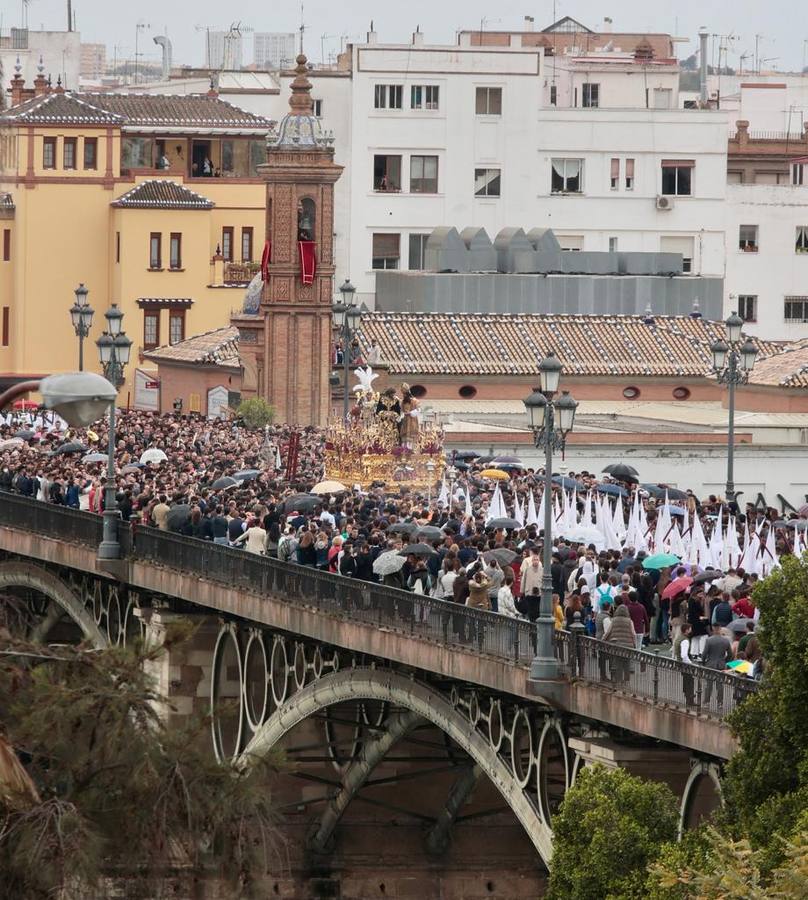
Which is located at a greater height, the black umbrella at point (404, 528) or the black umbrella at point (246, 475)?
the black umbrella at point (246, 475)

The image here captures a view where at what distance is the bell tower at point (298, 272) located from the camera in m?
87.2

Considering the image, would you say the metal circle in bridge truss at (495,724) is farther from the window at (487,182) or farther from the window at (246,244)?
the window at (246,244)

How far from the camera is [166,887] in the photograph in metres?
28.5

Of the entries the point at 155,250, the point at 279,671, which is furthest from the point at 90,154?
the point at 279,671

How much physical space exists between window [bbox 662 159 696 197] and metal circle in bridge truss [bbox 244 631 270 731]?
6932 cm

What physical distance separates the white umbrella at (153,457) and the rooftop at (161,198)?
53.4 m

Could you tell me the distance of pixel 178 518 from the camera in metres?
52.0

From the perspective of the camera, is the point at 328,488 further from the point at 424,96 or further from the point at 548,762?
the point at 424,96

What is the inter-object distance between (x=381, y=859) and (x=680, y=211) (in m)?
67.7

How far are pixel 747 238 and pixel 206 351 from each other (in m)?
30.2

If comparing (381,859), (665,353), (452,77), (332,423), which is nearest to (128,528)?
(381,859)

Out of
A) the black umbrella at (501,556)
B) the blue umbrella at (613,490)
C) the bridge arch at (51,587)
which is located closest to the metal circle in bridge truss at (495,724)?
the black umbrella at (501,556)

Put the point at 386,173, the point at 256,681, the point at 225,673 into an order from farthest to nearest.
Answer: the point at 386,173
the point at 225,673
the point at 256,681

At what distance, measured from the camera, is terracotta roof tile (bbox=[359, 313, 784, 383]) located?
88375 mm
